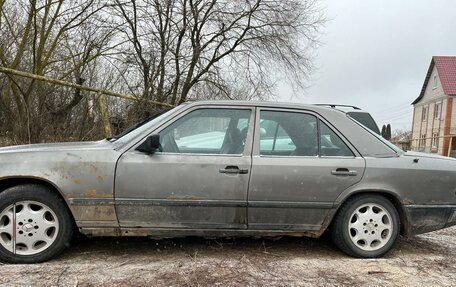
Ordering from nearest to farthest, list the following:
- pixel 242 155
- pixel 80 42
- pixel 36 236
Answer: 1. pixel 36 236
2. pixel 242 155
3. pixel 80 42

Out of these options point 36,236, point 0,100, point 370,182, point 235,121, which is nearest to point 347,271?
point 370,182

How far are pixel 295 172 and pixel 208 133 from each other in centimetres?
93

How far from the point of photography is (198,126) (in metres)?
3.65

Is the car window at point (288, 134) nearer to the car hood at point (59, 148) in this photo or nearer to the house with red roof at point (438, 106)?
the car hood at point (59, 148)

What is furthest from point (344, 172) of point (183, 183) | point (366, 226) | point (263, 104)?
point (183, 183)

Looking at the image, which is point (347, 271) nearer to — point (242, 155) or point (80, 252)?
point (242, 155)

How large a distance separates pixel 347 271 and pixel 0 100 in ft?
26.9

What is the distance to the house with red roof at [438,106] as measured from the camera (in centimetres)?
3266

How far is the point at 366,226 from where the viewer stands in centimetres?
370

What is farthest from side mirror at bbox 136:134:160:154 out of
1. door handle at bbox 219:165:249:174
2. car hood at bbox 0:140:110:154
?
door handle at bbox 219:165:249:174

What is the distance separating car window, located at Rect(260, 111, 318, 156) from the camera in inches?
144

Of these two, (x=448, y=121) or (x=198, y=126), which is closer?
(x=198, y=126)

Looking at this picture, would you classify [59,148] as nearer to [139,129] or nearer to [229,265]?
[139,129]

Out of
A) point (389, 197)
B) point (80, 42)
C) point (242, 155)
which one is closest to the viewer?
point (242, 155)
